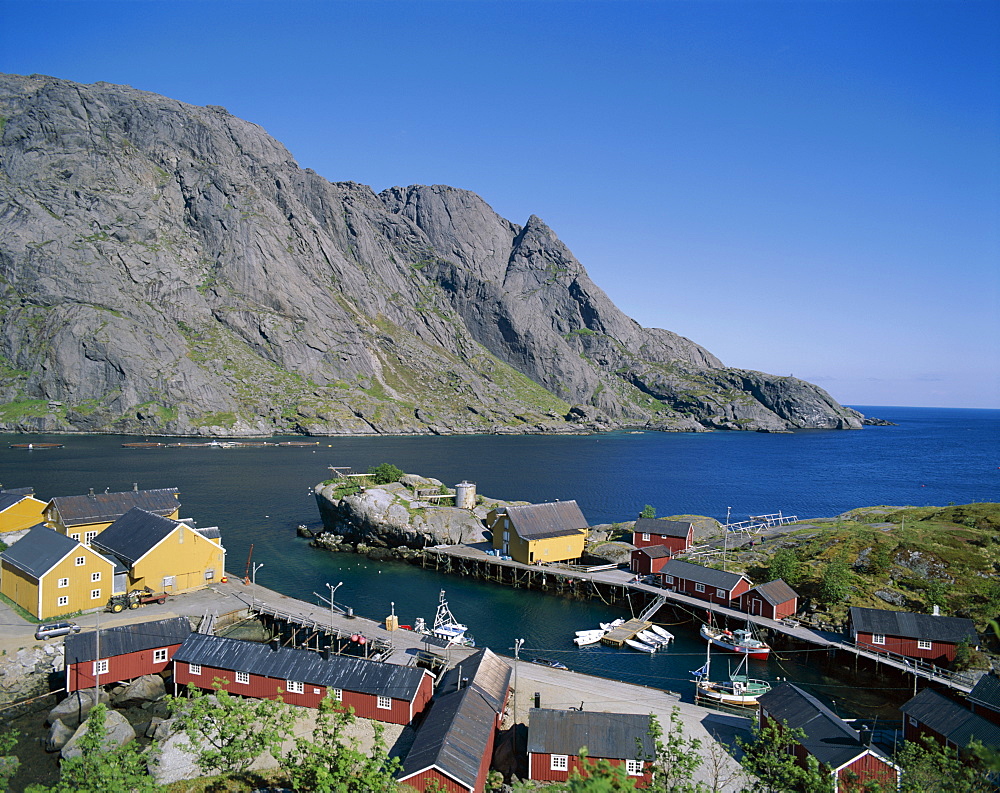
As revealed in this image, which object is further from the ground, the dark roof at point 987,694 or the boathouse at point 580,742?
the dark roof at point 987,694

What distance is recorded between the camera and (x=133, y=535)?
53.8 m

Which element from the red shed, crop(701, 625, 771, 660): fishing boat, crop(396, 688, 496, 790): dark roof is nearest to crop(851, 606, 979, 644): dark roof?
crop(701, 625, 771, 660): fishing boat

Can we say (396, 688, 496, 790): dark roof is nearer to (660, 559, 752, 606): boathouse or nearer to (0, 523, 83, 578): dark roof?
(660, 559, 752, 606): boathouse

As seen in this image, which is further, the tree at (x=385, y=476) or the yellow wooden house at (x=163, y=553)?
the tree at (x=385, y=476)

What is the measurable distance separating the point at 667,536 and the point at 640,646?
801 inches

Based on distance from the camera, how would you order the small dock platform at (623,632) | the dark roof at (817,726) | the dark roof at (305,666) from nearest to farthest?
the dark roof at (817,726), the dark roof at (305,666), the small dock platform at (623,632)

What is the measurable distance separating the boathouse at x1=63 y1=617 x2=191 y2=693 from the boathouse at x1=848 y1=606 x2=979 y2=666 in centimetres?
4556

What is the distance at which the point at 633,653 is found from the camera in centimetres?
4784

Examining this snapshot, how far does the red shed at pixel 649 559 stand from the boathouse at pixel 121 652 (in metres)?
39.9

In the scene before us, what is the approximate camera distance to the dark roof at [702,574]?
5375 centimetres

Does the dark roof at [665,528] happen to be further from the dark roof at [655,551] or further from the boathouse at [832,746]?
the boathouse at [832,746]

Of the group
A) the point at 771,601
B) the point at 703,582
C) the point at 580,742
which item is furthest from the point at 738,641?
the point at 580,742

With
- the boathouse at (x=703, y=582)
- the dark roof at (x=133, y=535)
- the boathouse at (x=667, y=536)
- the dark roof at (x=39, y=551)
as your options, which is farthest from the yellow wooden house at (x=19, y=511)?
the boathouse at (x=703, y=582)

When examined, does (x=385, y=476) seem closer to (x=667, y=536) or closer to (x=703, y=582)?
(x=667, y=536)
